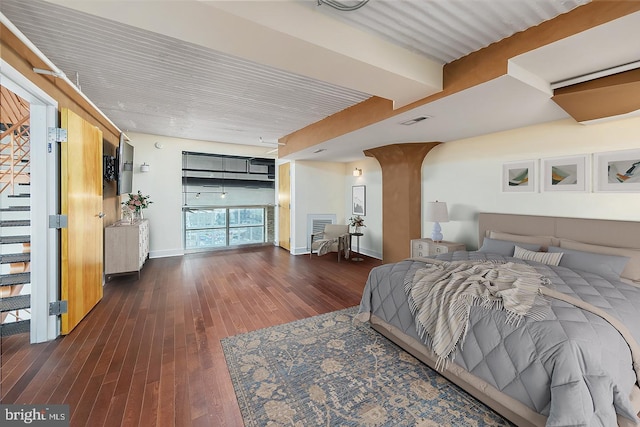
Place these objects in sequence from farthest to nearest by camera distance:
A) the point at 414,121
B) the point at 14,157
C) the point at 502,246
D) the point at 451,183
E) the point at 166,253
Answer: the point at 166,253, the point at 451,183, the point at 14,157, the point at 502,246, the point at 414,121

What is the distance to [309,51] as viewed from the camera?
5.83 feet

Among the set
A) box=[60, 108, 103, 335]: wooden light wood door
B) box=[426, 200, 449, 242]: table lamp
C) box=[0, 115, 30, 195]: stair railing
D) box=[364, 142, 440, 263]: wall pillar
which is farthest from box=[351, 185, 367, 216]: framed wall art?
box=[0, 115, 30, 195]: stair railing

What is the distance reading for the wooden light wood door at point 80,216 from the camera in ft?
8.06

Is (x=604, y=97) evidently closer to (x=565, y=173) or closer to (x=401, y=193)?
(x=565, y=173)

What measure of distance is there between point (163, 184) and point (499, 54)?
618 centimetres

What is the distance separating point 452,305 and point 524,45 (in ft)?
6.49

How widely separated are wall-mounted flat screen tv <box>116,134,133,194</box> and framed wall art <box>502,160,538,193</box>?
5755 mm

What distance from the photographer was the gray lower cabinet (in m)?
3.90

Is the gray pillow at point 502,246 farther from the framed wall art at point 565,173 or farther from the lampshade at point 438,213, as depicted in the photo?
the framed wall art at point 565,173

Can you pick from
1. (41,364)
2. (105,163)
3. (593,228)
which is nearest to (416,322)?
(593,228)

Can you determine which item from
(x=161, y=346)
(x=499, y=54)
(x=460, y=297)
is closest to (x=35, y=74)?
(x=161, y=346)

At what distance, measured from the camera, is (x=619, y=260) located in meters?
2.36

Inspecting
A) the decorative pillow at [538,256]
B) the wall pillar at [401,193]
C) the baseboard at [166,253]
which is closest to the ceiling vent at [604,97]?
the decorative pillow at [538,256]

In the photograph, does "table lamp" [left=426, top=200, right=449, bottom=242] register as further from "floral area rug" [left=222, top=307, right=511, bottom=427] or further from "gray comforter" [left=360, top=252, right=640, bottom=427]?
"floral area rug" [left=222, top=307, right=511, bottom=427]
